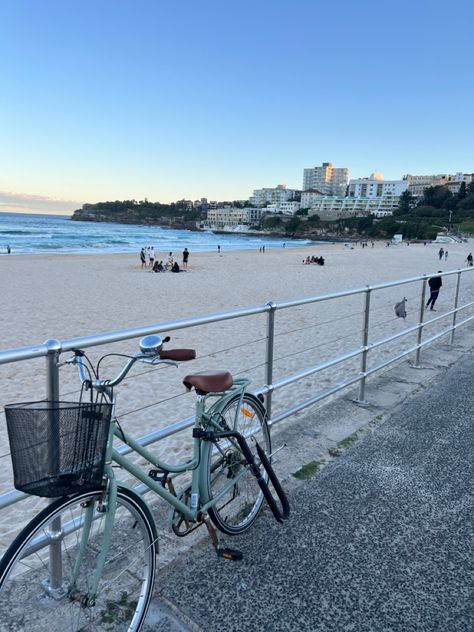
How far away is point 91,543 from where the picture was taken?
191 centimetres

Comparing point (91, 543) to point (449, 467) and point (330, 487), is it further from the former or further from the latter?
point (449, 467)

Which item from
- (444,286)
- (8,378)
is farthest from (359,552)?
(444,286)

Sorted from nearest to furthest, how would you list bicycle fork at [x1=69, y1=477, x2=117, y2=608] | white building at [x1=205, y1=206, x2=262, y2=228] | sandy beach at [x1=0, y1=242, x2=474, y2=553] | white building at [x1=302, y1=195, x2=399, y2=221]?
bicycle fork at [x1=69, y1=477, x2=117, y2=608]
sandy beach at [x1=0, y1=242, x2=474, y2=553]
white building at [x1=302, y1=195, x2=399, y2=221]
white building at [x1=205, y1=206, x2=262, y2=228]

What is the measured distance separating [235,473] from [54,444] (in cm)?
138

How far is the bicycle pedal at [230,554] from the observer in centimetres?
245

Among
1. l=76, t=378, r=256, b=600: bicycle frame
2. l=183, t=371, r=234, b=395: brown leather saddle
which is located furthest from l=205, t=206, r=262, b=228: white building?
l=183, t=371, r=234, b=395: brown leather saddle

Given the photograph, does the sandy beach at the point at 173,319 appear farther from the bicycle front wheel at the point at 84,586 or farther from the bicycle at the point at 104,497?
the bicycle front wheel at the point at 84,586

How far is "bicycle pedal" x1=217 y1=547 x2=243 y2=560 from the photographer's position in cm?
245

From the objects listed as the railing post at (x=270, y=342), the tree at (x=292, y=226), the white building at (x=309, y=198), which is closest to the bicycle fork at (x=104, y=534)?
the railing post at (x=270, y=342)

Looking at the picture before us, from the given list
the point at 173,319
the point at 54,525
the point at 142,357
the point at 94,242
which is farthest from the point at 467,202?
the point at 54,525

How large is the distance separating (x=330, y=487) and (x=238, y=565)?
99 cm

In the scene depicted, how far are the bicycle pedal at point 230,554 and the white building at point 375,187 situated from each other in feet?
589

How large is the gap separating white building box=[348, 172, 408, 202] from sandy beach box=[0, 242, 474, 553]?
161 metres

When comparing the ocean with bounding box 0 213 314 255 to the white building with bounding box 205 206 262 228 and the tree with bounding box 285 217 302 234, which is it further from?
the white building with bounding box 205 206 262 228
